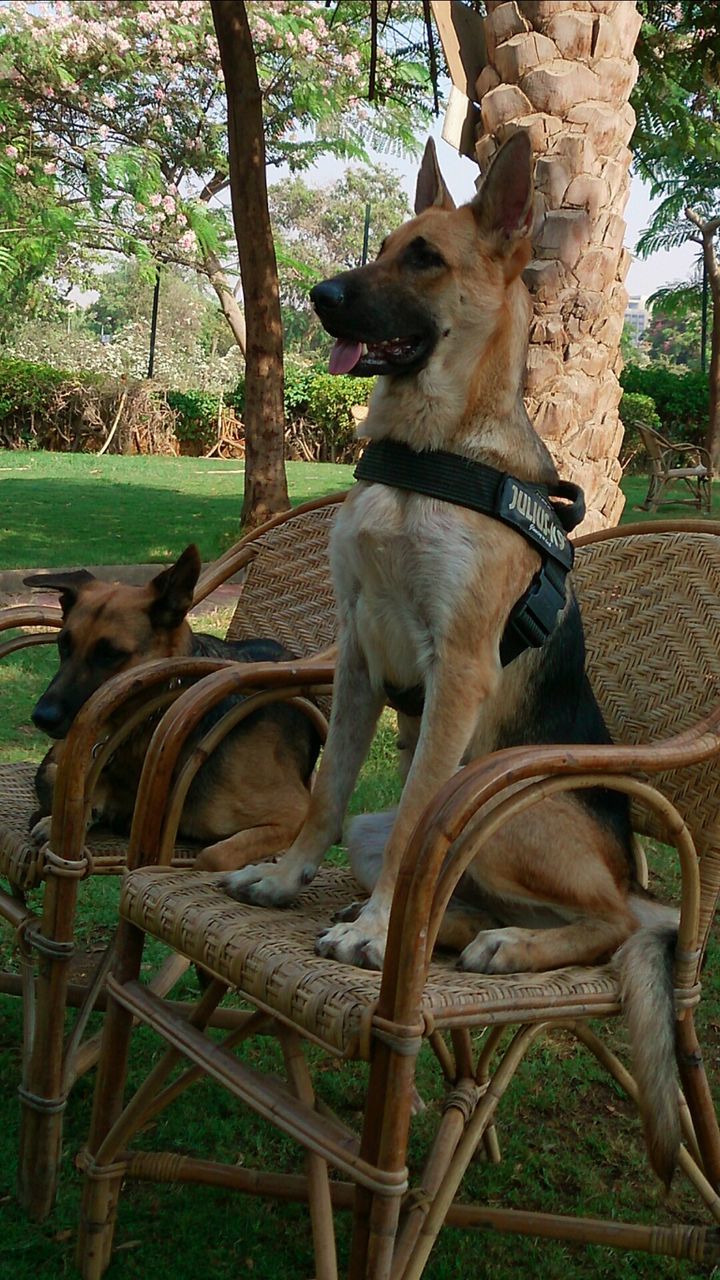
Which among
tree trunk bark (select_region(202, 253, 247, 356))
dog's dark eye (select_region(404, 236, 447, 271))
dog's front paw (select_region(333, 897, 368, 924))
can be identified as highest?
tree trunk bark (select_region(202, 253, 247, 356))

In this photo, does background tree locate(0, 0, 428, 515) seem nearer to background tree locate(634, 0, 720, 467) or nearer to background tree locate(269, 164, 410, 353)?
background tree locate(634, 0, 720, 467)

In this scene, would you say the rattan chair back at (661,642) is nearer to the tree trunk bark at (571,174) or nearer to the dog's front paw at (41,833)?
the dog's front paw at (41,833)

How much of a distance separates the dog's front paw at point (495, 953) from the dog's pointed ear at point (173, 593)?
4.19 ft

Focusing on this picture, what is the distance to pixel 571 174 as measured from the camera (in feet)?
18.6

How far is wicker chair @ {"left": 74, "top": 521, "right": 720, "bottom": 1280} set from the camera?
1792 mm

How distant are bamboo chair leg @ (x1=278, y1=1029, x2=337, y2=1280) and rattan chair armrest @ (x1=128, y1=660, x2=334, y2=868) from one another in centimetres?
50

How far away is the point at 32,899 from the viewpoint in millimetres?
4086

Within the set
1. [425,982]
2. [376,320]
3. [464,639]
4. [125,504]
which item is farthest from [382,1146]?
[125,504]

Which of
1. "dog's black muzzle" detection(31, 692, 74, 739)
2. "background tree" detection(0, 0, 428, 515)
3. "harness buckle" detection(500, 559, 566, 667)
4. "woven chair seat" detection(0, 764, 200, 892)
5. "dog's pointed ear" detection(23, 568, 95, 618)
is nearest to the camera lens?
"harness buckle" detection(500, 559, 566, 667)

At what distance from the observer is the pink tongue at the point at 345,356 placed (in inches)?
93.2

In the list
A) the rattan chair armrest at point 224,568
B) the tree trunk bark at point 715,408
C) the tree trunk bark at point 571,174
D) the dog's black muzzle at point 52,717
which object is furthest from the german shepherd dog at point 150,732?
the tree trunk bark at point 715,408

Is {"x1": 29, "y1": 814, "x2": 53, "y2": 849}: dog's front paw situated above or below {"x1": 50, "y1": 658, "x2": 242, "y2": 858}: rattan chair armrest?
below

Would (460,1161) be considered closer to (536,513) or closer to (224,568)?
(536,513)

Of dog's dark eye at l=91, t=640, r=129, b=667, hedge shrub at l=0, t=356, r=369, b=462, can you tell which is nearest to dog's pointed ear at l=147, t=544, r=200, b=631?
dog's dark eye at l=91, t=640, r=129, b=667
